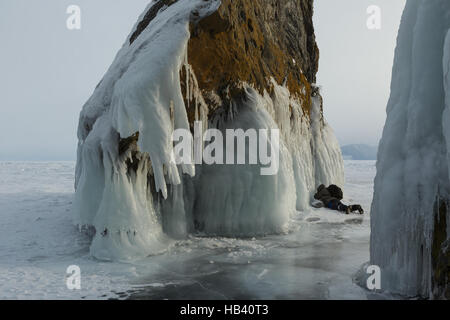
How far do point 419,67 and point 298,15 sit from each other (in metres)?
10.4

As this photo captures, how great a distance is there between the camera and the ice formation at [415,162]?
3.79 m

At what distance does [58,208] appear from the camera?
9.08m

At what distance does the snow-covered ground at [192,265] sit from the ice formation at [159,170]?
44cm

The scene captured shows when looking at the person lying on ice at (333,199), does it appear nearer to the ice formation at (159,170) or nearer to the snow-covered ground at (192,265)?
the snow-covered ground at (192,265)

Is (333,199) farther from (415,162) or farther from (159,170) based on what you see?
(415,162)

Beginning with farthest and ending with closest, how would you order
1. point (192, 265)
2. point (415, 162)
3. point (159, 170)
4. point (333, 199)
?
point (333, 199)
point (159, 170)
point (192, 265)
point (415, 162)

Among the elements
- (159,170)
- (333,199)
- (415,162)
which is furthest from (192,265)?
(333,199)

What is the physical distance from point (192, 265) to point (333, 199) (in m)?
6.75

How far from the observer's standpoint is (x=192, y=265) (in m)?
5.43

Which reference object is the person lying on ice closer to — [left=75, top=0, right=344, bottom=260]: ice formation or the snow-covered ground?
the snow-covered ground

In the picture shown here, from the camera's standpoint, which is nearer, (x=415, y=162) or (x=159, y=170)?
(x=415, y=162)

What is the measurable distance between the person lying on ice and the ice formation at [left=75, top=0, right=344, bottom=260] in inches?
98.1
